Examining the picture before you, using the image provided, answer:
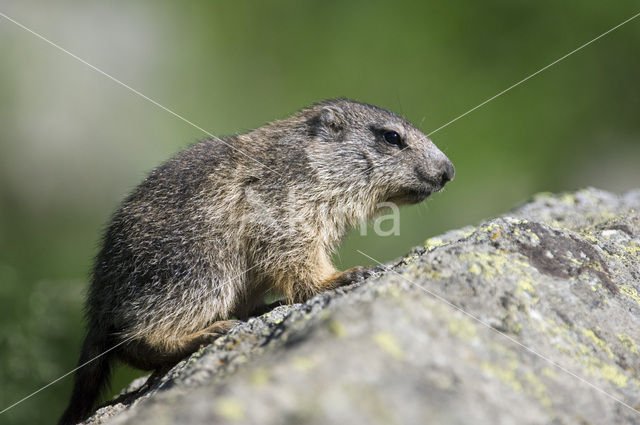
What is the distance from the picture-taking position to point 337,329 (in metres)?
2.75

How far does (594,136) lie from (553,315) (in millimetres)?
11001

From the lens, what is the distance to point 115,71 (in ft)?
41.8

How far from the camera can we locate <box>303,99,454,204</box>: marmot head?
21.3 ft

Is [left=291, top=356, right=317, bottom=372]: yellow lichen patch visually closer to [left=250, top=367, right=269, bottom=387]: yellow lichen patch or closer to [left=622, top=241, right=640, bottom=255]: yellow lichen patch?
[left=250, top=367, right=269, bottom=387]: yellow lichen patch

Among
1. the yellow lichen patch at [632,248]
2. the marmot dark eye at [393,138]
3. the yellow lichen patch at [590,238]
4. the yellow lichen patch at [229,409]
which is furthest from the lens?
the marmot dark eye at [393,138]

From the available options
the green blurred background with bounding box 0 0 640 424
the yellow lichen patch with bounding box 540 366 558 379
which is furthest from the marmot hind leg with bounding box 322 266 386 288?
the green blurred background with bounding box 0 0 640 424

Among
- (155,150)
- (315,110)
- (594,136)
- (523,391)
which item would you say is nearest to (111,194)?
(155,150)

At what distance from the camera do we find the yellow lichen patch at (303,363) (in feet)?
8.25

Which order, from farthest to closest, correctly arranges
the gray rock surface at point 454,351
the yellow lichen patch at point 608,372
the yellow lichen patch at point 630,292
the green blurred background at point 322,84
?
the green blurred background at point 322,84, the yellow lichen patch at point 630,292, the yellow lichen patch at point 608,372, the gray rock surface at point 454,351

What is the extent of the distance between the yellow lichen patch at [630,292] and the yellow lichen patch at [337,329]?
2117 mm

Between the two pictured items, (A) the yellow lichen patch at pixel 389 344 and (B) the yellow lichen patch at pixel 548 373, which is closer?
(A) the yellow lichen patch at pixel 389 344

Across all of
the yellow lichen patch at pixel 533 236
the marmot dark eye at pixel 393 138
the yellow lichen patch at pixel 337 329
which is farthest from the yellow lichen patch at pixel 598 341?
the marmot dark eye at pixel 393 138

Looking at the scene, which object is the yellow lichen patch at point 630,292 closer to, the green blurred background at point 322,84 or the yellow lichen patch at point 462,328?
the yellow lichen patch at point 462,328

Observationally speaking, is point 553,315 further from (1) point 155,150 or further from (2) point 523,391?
(1) point 155,150
